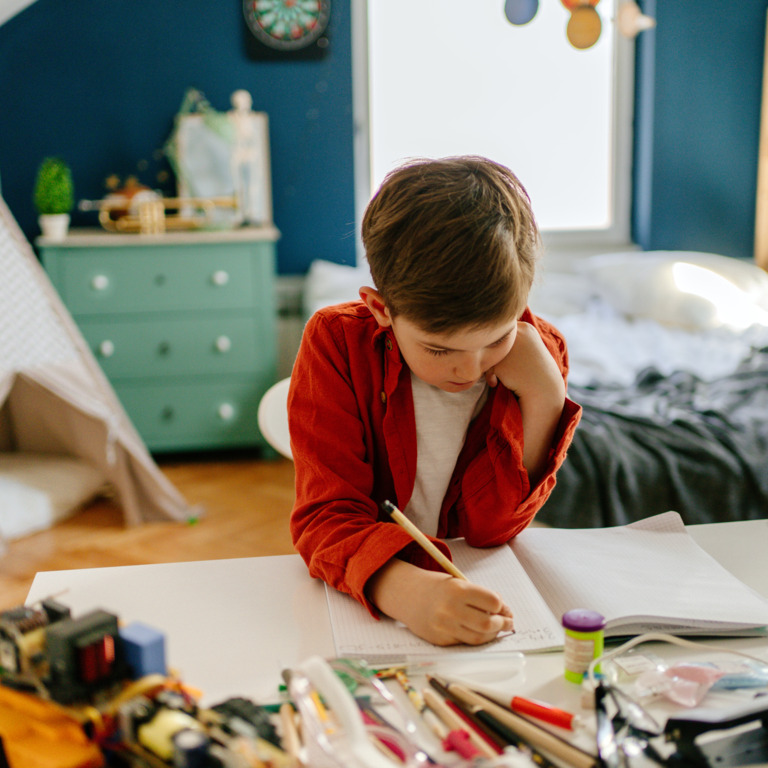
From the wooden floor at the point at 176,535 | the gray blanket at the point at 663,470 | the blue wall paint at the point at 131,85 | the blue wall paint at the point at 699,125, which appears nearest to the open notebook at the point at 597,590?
the gray blanket at the point at 663,470

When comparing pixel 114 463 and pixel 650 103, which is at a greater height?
pixel 650 103

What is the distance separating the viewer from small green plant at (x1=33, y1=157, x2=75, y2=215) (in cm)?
294

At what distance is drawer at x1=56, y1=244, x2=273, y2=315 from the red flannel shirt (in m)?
2.09

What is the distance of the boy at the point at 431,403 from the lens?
732mm

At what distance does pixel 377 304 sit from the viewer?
821 millimetres

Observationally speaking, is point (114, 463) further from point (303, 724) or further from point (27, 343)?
point (303, 724)

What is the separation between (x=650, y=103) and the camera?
352 centimetres

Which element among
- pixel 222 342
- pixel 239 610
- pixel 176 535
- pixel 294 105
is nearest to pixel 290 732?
pixel 239 610

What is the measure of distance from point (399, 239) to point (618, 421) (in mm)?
1322

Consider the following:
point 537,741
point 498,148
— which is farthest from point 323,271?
point 537,741

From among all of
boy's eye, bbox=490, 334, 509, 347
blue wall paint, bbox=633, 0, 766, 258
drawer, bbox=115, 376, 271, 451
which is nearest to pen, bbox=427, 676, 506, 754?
boy's eye, bbox=490, 334, 509, 347

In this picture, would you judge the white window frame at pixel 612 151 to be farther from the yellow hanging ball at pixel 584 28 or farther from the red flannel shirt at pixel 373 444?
the red flannel shirt at pixel 373 444

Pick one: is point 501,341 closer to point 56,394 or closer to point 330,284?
point 56,394

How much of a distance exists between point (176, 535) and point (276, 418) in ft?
4.48
